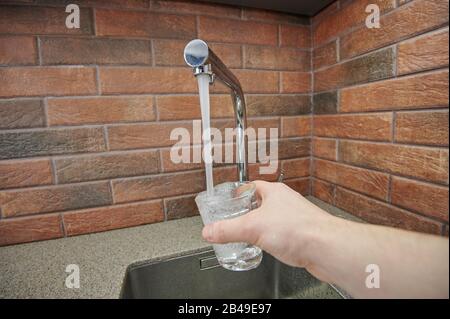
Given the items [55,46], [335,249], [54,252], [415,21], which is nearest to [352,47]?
[415,21]

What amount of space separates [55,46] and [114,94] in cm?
19

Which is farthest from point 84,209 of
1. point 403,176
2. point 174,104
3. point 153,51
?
point 403,176

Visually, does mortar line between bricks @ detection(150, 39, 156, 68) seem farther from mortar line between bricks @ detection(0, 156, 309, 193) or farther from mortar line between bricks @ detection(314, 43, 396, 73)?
mortar line between bricks @ detection(314, 43, 396, 73)

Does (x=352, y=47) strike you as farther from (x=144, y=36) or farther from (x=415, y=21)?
(x=144, y=36)

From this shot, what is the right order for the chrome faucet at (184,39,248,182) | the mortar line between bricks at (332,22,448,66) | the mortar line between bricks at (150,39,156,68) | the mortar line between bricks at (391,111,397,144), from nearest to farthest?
the chrome faucet at (184,39,248,182)
the mortar line between bricks at (332,22,448,66)
the mortar line between bricks at (391,111,397,144)
the mortar line between bricks at (150,39,156,68)

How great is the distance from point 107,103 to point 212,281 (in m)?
0.62

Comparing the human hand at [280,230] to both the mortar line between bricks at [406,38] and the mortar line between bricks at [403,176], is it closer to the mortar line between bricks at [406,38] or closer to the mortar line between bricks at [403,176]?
the mortar line between bricks at [403,176]

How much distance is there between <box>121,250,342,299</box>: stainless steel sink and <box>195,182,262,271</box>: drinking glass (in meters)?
0.15

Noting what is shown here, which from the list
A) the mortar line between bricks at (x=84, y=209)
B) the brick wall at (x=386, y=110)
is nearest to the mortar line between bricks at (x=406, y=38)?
the brick wall at (x=386, y=110)

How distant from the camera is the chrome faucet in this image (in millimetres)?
429

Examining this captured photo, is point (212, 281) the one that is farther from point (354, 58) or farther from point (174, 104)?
point (354, 58)

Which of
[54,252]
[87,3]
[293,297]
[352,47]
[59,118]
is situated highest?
[87,3]

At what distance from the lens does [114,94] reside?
2.46 feet

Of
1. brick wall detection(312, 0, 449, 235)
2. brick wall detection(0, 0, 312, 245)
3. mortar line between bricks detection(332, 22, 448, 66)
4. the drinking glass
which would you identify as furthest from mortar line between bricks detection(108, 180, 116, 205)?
mortar line between bricks detection(332, 22, 448, 66)
